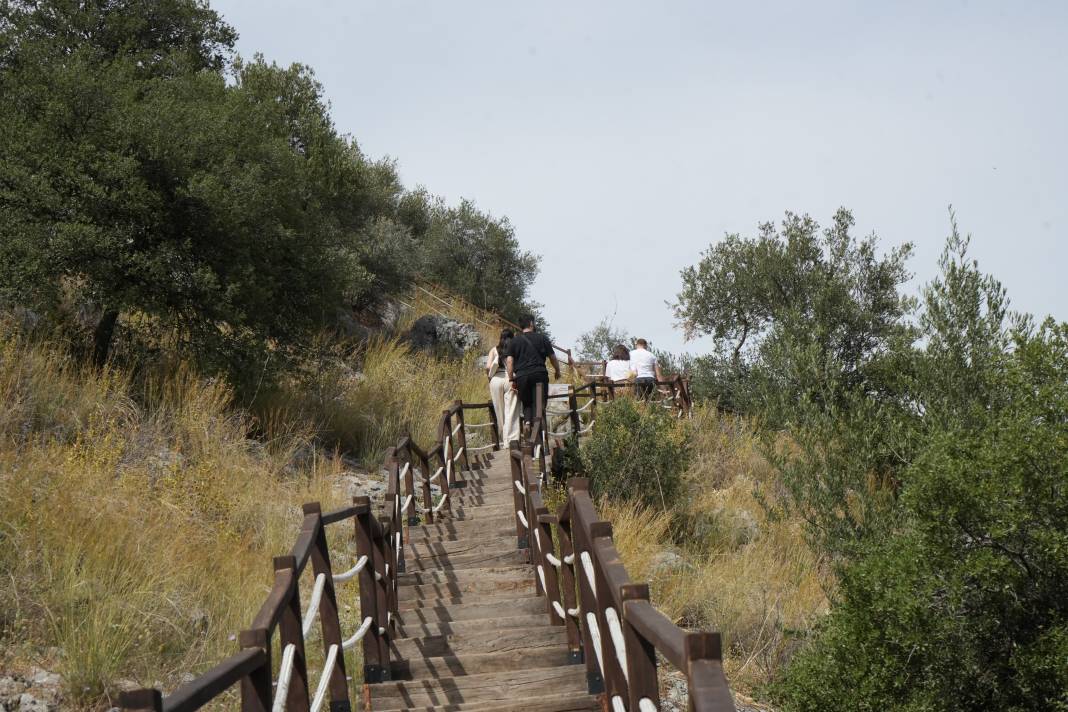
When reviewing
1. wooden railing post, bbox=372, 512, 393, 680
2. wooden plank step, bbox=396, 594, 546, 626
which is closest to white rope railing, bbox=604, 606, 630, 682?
wooden railing post, bbox=372, 512, 393, 680

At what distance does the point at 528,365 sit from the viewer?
14.1 meters

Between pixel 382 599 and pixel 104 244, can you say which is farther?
pixel 104 244

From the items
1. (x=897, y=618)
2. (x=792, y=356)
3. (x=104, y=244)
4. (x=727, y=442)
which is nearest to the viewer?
(x=897, y=618)

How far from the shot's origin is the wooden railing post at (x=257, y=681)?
3127 mm

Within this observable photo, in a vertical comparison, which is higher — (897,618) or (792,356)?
(792,356)

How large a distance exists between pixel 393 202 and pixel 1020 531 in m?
32.1

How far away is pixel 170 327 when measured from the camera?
50.5ft

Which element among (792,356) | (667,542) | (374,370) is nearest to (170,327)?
(374,370)

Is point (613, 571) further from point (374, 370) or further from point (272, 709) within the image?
point (374, 370)

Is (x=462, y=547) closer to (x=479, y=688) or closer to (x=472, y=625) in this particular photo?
(x=472, y=625)

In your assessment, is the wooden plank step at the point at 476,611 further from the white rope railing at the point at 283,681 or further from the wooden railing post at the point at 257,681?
the wooden railing post at the point at 257,681

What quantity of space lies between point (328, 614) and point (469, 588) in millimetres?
3811

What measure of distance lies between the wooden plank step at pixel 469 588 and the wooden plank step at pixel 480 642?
59.7 inches

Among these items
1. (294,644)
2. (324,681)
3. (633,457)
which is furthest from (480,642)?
(633,457)
